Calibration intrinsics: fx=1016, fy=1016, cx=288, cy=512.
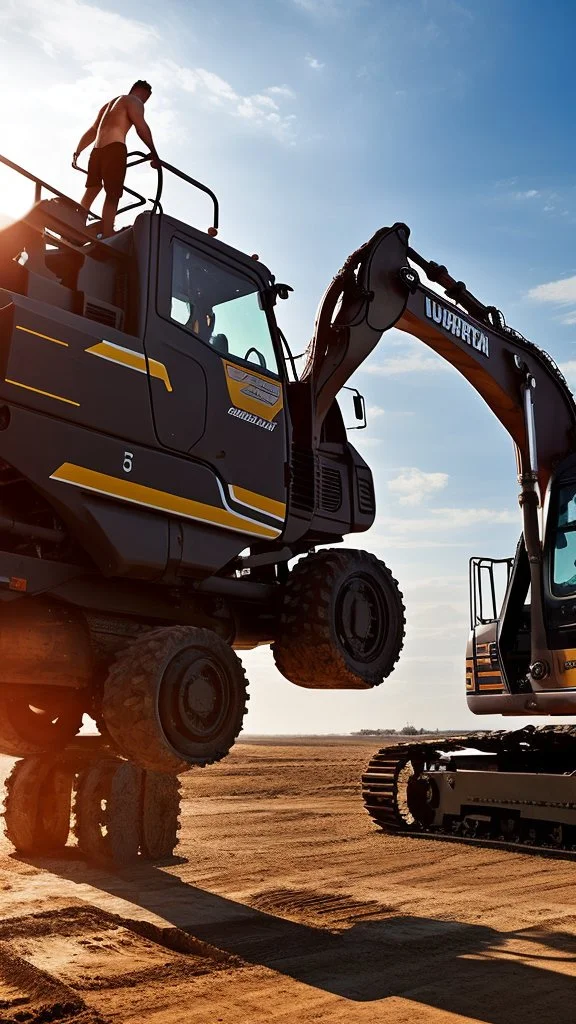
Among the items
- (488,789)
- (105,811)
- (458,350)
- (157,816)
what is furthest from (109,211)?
(488,789)

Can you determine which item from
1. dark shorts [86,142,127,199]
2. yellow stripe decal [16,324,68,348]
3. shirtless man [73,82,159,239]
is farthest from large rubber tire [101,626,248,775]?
dark shorts [86,142,127,199]

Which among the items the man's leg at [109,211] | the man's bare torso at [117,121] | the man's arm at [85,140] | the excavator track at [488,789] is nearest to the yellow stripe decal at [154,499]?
the man's leg at [109,211]

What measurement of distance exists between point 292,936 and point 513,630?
221 inches

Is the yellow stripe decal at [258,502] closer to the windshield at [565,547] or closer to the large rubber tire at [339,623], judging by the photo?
the large rubber tire at [339,623]

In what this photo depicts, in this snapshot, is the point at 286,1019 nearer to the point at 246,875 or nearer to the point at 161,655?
the point at 161,655

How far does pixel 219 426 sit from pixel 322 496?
4.50 feet

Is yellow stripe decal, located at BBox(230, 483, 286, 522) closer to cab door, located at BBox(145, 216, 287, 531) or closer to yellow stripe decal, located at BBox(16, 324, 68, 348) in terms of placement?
cab door, located at BBox(145, 216, 287, 531)

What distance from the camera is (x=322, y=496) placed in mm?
7172

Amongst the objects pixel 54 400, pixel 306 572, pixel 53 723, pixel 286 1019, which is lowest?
pixel 286 1019

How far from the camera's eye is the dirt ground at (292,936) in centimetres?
559

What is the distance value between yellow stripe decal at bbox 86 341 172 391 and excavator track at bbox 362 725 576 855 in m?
8.50

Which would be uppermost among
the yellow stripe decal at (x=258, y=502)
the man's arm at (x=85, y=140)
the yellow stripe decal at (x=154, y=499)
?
the man's arm at (x=85, y=140)

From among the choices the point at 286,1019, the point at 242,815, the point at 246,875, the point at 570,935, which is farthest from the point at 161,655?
the point at 242,815

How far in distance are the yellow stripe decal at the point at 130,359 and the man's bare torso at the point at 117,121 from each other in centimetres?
173
